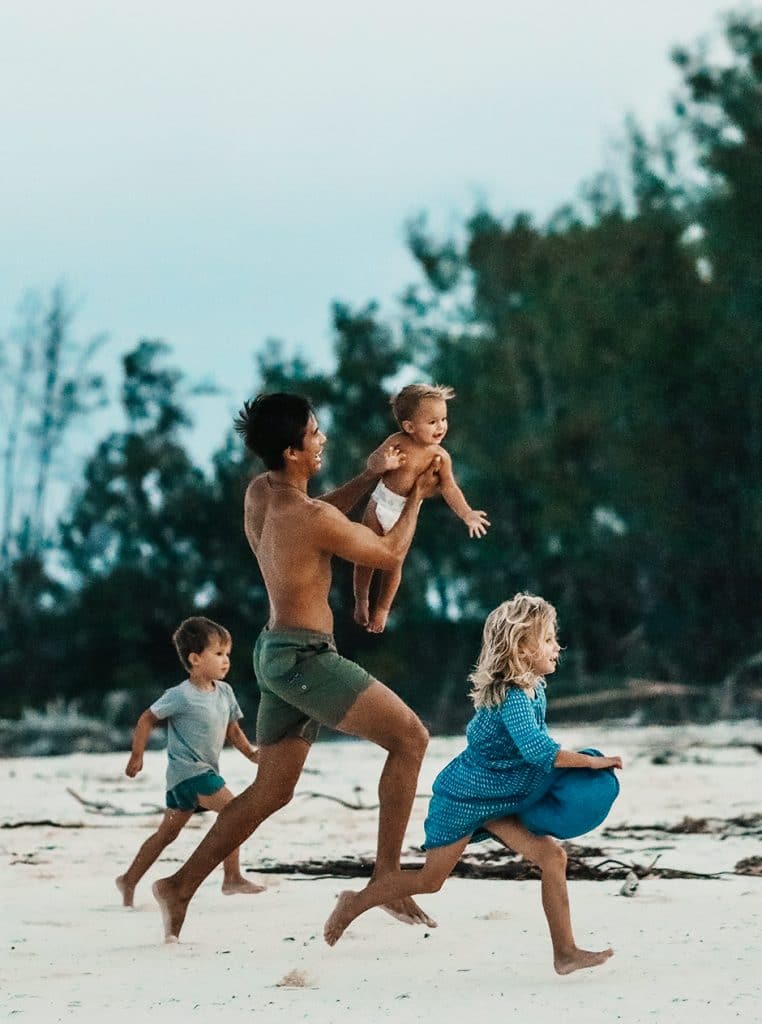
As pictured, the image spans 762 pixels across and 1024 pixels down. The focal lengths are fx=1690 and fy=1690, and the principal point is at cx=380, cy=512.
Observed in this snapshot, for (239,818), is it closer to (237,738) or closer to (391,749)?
(391,749)

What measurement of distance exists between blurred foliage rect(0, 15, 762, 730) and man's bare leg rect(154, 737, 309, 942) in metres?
19.7

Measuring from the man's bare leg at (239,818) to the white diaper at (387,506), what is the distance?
82 cm

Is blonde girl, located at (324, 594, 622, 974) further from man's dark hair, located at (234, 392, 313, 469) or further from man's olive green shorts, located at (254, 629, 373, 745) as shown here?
man's dark hair, located at (234, 392, 313, 469)

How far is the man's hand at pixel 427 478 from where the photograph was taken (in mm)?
5715

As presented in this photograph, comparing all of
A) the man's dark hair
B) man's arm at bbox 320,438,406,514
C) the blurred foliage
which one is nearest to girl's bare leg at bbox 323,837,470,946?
man's arm at bbox 320,438,406,514

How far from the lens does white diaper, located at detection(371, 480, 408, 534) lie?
5.74m

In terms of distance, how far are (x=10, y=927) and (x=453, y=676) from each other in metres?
22.8

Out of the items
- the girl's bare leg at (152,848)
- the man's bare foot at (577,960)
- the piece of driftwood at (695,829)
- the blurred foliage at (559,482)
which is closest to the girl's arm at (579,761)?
the man's bare foot at (577,960)

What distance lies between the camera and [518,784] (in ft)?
17.0

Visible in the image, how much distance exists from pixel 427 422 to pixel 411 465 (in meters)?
0.16

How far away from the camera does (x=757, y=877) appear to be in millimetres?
7426

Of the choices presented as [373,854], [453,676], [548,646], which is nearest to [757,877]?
[373,854]

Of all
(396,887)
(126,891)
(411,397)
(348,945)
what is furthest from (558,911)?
(126,891)

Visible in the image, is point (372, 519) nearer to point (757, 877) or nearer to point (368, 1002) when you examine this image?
point (368, 1002)
